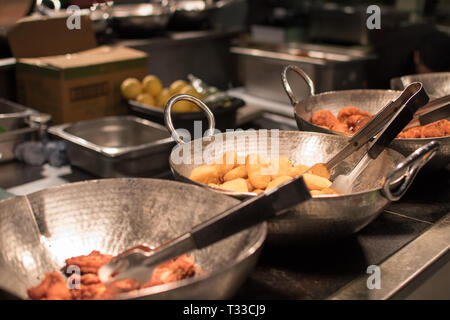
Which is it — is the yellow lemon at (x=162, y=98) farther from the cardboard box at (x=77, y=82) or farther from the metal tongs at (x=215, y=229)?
the metal tongs at (x=215, y=229)

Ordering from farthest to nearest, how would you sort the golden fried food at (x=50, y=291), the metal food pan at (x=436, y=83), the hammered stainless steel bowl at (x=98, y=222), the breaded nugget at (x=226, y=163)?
the metal food pan at (x=436, y=83), the breaded nugget at (x=226, y=163), the hammered stainless steel bowl at (x=98, y=222), the golden fried food at (x=50, y=291)

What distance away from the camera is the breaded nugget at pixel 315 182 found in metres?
1.06

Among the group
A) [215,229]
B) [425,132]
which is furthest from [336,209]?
[425,132]

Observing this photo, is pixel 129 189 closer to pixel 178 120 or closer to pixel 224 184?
pixel 224 184

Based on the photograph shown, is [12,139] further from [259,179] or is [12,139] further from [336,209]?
[336,209]

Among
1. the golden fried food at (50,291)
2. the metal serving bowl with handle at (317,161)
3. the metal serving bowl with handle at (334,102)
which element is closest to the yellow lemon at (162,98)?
the metal serving bowl with handle at (334,102)

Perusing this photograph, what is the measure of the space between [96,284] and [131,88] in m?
1.81

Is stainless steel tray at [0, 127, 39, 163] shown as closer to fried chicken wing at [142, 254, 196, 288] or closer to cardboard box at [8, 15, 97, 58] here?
cardboard box at [8, 15, 97, 58]

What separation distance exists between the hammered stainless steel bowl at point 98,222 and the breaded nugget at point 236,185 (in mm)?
122

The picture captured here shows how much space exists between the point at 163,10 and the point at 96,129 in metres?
1.49

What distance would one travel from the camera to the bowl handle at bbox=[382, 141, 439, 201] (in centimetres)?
90

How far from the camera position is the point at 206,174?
44.0 inches

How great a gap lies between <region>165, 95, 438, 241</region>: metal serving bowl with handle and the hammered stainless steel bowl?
0.05 m

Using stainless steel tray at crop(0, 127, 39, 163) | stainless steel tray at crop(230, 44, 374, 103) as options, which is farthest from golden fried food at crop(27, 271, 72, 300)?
stainless steel tray at crop(230, 44, 374, 103)
